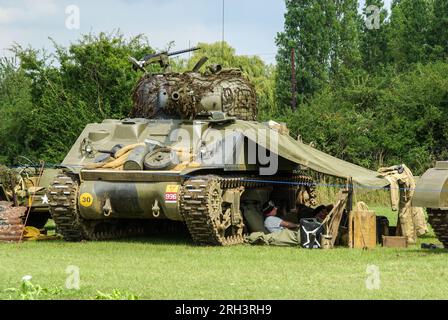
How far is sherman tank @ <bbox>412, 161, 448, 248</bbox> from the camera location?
12.9 m

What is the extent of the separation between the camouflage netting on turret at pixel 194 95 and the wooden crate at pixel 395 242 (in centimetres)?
424

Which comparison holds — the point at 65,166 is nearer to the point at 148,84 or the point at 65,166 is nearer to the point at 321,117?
the point at 148,84

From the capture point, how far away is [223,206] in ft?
50.2

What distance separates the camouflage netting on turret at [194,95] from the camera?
17250 mm

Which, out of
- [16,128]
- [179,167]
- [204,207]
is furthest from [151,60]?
[16,128]

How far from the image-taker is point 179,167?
49.0ft

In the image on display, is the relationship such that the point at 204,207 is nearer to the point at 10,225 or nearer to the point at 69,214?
the point at 69,214

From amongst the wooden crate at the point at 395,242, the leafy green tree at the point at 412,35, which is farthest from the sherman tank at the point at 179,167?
the leafy green tree at the point at 412,35

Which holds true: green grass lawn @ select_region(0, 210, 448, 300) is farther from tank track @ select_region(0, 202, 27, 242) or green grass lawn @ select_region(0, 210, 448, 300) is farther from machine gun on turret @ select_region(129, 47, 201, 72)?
machine gun on turret @ select_region(129, 47, 201, 72)

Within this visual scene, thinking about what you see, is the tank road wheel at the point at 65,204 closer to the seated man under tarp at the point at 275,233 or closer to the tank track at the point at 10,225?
the tank track at the point at 10,225

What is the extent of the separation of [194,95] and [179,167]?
2661mm
